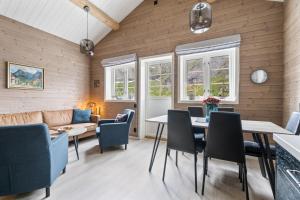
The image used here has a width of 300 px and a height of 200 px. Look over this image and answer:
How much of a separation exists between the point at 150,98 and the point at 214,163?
2.36m

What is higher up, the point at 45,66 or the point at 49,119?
the point at 45,66

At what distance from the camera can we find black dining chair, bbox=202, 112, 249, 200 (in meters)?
1.71

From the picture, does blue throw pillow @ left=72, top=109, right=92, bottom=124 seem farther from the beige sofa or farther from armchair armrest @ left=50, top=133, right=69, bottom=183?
armchair armrest @ left=50, top=133, right=69, bottom=183

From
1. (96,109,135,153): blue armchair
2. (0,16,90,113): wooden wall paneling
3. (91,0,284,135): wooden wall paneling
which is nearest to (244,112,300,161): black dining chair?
(91,0,284,135): wooden wall paneling

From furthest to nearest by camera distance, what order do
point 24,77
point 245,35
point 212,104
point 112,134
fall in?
point 24,77
point 112,134
point 245,35
point 212,104

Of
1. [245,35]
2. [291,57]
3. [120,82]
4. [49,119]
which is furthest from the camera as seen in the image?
[120,82]

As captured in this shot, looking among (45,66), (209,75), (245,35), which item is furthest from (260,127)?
(45,66)

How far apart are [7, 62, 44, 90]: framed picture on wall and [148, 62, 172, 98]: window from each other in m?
2.86

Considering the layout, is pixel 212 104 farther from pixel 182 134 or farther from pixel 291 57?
pixel 291 57

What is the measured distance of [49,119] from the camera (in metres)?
3.93

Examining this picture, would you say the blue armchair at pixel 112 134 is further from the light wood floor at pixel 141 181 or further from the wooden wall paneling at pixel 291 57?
the wooden wall paneling at pixel 291 57

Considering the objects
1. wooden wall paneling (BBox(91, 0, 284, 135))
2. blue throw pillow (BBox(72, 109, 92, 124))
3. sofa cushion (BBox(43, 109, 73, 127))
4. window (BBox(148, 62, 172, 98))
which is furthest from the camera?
blue throw pillow (BBox(72, 109, 92, 124))

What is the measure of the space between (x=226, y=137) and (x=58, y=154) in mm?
2041

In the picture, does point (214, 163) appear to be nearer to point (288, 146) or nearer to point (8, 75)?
point (288, 146)
